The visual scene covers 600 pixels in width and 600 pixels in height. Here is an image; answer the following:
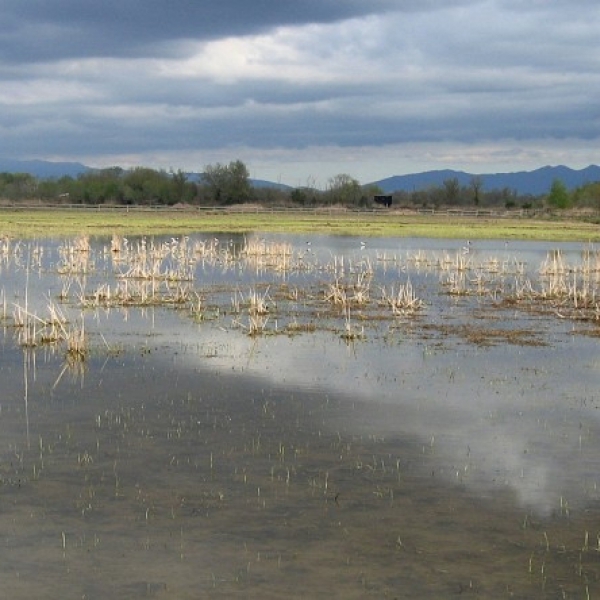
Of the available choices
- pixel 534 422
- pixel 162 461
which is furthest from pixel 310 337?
pixel 162 461

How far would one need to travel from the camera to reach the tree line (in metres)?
135

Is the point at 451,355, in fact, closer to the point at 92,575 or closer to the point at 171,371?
the point at 171,371

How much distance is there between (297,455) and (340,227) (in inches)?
2805

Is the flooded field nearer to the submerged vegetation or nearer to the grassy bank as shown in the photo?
the submerged vegetation

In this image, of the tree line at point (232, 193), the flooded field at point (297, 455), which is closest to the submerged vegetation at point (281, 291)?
the flooded field at point (297, 455)

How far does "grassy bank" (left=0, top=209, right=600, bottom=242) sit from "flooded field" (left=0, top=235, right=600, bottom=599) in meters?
43.1

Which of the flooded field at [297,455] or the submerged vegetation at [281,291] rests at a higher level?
the submerged vegetation at [281,291]

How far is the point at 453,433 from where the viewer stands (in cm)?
1420

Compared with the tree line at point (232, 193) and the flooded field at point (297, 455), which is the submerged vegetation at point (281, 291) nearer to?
the flooded field at point (297, 455)

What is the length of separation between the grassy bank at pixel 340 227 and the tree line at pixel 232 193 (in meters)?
30.4

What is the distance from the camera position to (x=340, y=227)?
83.5 meters

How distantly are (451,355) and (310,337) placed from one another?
12.1ft

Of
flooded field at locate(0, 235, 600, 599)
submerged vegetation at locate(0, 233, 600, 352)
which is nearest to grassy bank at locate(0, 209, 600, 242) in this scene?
submerged vegetation at locate(0, 233, 600, 352)

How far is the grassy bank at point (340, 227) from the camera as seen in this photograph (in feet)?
234
